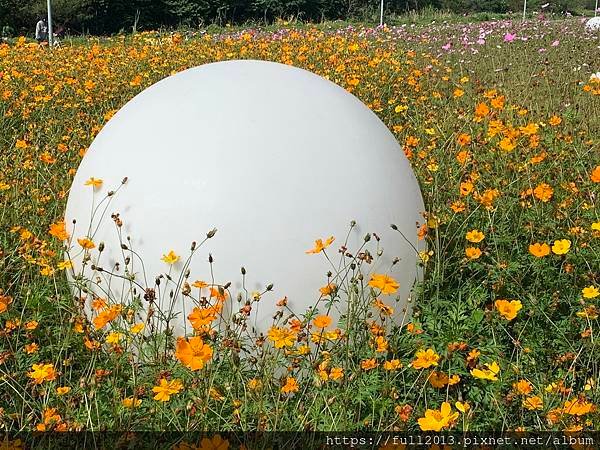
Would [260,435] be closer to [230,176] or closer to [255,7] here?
[230,176]

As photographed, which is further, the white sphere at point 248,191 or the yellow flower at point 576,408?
the white sphere at point 248,191

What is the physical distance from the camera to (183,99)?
2.62 metres

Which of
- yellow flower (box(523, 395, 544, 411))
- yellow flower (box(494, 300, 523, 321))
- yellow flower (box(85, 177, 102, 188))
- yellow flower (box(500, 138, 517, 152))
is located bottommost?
yellow flower (box(523, 395, 544, 411))

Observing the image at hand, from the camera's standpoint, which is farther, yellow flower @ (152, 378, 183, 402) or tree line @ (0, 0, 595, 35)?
tree line @ (0, 0, 595, 35)

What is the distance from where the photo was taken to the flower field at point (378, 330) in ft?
6.43

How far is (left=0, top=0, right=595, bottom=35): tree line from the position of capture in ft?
85.9

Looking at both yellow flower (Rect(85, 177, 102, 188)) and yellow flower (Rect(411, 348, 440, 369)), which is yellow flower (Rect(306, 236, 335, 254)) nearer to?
yellow flower (Rect(411, 348, 440, 369))

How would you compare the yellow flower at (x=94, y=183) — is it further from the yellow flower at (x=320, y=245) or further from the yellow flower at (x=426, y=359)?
the yellow flower at (x=426, y=359)

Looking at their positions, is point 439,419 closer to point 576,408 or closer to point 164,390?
point 576,408

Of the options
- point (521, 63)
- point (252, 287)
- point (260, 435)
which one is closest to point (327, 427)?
point (260, 435)

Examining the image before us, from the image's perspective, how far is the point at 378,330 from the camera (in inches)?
79.0

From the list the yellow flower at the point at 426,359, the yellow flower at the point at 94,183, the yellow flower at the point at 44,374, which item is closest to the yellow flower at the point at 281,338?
the yellow flower at the point at 426,359

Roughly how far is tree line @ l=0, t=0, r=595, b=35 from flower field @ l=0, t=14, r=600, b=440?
22.0 meters

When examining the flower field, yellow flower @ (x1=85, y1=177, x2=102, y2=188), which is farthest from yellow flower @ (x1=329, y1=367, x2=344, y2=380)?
yellow flower @ (x1=85, y1=177, x2=102, y2=188)
